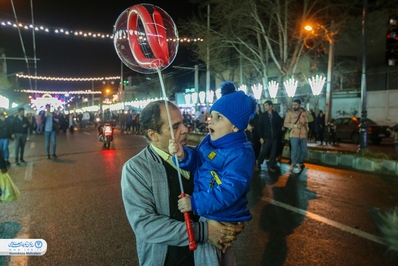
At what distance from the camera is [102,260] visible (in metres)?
4.22

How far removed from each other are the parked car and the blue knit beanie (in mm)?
20503

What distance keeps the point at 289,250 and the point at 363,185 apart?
4.94 meters

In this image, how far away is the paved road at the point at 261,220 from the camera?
4.31 m

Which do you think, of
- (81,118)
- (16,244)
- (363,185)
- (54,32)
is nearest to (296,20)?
(54,32)

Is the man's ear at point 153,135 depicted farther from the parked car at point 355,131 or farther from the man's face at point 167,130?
the parked car at point 355,131

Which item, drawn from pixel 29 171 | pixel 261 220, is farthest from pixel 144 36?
pixel 29 171

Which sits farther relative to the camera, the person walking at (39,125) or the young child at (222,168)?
the person walking at (39,125)

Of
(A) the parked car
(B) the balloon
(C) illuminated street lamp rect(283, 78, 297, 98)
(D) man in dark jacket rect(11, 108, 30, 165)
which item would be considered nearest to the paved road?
(B) the balloon

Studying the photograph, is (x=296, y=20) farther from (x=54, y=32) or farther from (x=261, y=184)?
(x=261, y=184)

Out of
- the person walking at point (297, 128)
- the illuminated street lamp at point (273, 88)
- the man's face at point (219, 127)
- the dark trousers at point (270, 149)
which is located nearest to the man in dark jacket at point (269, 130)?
the dark trousers at point (270, 149)

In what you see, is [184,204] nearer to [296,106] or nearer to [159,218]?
[159,218]

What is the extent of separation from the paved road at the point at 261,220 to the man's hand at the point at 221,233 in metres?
2.38

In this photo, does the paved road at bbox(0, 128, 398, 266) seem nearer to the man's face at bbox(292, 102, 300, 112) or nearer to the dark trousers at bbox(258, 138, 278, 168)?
the dark trousers at bbox(258, 138, 278, 168)

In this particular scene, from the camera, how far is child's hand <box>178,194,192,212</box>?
1831mm
